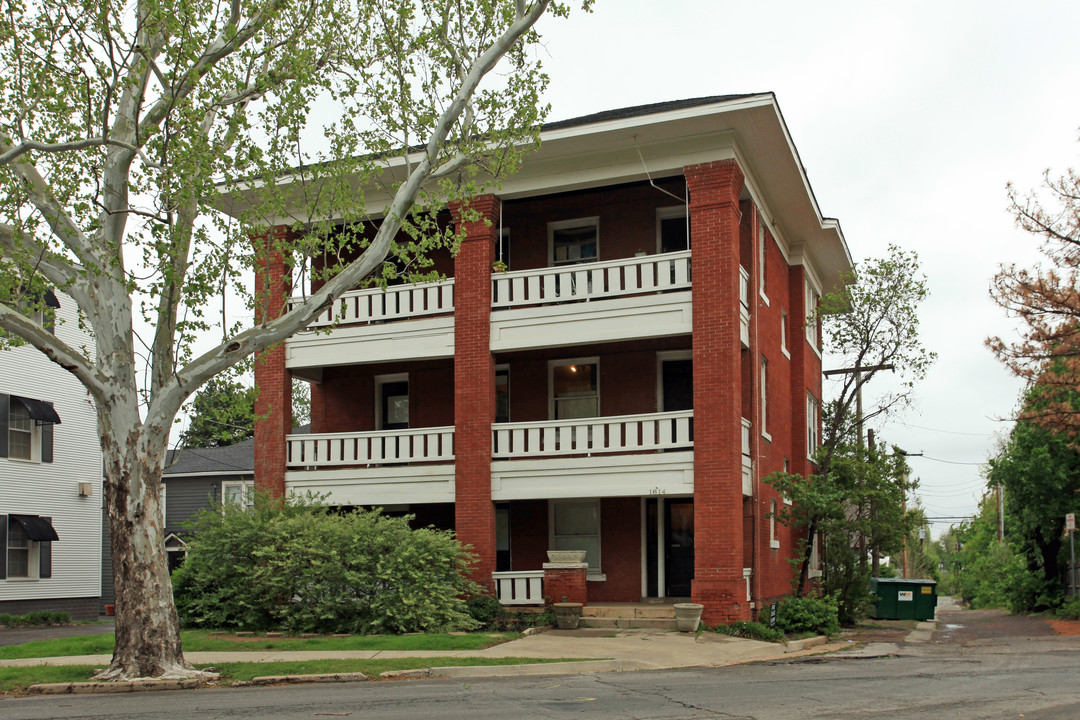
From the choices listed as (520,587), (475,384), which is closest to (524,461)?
(475,384)

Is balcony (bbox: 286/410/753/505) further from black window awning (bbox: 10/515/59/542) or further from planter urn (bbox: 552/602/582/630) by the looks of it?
black window awning (bbox: 10/515/59/542)

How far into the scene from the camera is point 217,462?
38.0 metres

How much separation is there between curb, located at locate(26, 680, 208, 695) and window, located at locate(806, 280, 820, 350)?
1989cm

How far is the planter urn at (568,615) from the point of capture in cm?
1889

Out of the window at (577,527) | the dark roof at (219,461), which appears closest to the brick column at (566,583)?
the window at (577,527)

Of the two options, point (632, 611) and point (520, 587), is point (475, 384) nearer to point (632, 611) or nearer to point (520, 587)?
point (520, 587)

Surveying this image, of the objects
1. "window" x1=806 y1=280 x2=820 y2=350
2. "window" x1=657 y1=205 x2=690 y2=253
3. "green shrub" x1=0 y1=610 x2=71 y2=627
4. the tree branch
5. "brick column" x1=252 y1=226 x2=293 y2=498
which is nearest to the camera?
the tree branch

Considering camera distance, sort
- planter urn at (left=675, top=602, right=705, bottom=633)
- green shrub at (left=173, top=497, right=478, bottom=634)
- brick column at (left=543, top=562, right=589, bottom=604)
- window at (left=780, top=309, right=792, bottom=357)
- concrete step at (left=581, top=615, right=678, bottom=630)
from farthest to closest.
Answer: window at (left=780, top=309, right=792, bottom=357), brick column at (left=543, top=562, right=589, bottom=604), concrete step at (left=581, top=615, right=678, bottom=630), green shrub at (left=173, top=497, right=478, bottom=634), planter urn at (left=675, top=602, right=705, bottom=633)

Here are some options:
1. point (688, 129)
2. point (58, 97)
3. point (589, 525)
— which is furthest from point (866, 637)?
point (58, 97)

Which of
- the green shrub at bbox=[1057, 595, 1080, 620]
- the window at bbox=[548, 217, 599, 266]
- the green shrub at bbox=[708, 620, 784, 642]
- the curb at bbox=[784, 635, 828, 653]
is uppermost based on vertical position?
the window at bbox=[548, 217, 599, 266]

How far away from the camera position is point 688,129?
64.5ft

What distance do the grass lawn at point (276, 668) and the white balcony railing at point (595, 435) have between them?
20.9ft

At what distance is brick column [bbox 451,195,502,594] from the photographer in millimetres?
21172

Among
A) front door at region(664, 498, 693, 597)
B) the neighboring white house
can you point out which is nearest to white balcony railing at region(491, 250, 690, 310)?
front door at region(664, 498, 693, 597)
